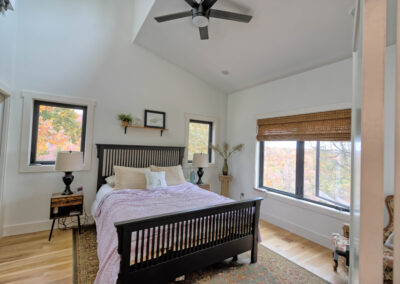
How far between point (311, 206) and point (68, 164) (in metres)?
3.80

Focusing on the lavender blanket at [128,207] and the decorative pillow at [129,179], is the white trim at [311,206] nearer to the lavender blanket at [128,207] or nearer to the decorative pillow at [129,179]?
the lavender blanket at [128,207]

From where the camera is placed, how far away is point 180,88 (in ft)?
14.1

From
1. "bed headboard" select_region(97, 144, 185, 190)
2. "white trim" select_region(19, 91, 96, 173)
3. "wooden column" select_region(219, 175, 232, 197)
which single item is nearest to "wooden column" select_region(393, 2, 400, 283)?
"bed headboard" select_region(97, 144, 185, 190)

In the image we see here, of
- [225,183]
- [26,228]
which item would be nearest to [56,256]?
[26,228]

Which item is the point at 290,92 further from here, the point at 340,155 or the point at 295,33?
the point at 340,155

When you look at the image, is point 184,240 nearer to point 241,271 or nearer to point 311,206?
point 241,271

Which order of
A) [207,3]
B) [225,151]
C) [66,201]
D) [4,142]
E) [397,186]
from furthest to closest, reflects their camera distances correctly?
[225,151] < [66,201] < [4,142] < [207,3] < [397,186]

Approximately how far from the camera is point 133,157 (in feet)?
12.2

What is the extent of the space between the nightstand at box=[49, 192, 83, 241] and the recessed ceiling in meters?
2.99

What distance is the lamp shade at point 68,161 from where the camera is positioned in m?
2.80

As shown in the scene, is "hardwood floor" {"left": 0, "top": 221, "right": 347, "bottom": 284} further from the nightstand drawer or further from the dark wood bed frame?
the dark wood bed frame

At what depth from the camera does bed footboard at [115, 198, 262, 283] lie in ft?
5.11

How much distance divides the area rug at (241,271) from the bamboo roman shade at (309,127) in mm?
1846

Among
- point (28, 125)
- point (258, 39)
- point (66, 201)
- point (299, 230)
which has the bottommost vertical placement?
point (299, 230)
